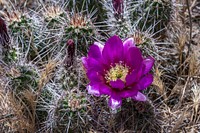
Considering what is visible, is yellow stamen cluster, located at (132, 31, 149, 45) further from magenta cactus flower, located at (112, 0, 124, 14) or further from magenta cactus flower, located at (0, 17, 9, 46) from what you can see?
magenta cactus flower, located at (0, 17, 9, 46)

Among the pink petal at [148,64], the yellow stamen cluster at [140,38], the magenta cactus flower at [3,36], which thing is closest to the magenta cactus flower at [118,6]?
the yellow stamen cluster at [140,38]

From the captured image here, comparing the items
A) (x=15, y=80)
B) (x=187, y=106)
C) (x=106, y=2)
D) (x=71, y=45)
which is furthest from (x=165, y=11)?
(x=15, y=80)

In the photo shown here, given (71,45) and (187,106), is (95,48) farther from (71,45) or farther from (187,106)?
(187,106)

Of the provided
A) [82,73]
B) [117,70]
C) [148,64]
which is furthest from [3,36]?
[148,64]

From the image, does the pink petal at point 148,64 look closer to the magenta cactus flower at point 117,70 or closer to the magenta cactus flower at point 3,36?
the magenta cactus flower at point 117,70

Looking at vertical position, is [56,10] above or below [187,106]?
above

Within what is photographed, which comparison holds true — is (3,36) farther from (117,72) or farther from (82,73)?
(117,72)

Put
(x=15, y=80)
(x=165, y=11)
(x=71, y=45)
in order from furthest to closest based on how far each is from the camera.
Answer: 1. (x=165, y=11)
2. (x=15, y=80)
3. (x=71, y=45)
